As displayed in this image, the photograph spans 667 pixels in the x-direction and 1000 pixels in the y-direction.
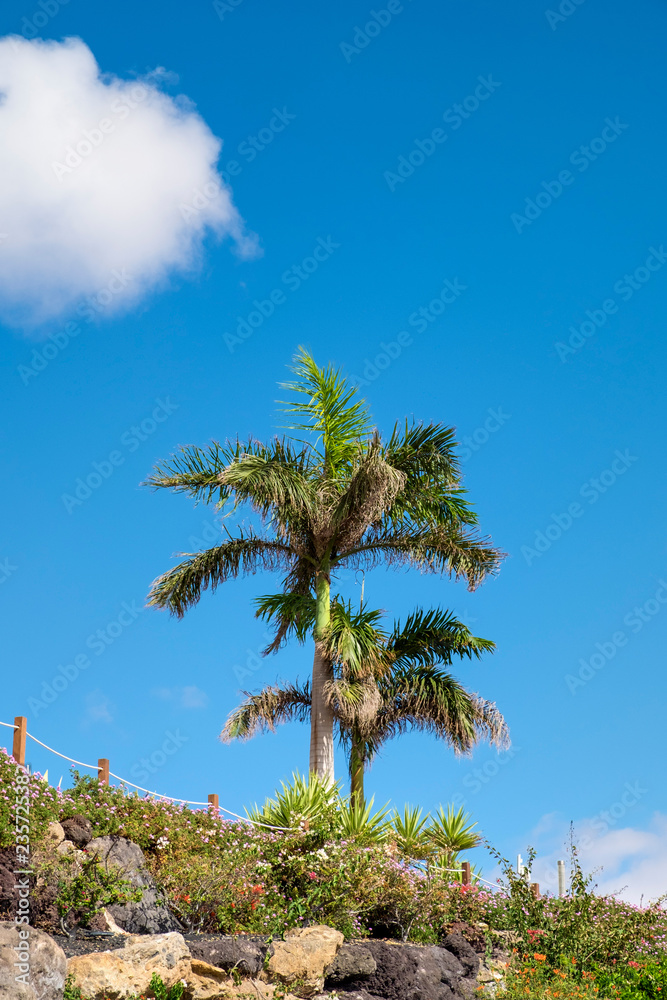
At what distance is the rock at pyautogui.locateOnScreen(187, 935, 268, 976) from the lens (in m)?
7.99

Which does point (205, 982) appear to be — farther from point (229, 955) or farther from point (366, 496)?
point (366, 496)

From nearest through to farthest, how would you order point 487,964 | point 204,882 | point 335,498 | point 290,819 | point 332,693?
point 204,882 → point 487,964 → point 290,819 → point 332,693 → point 335,498

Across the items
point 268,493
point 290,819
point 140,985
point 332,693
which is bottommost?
point 140,985

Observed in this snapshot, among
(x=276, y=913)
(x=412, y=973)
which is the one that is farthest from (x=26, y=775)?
(x=412, y=973)

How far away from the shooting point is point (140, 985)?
7344 mm

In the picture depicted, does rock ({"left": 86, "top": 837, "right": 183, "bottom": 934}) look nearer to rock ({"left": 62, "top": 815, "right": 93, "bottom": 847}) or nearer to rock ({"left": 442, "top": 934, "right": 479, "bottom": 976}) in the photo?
rock ({"left": 62, "top": 815, "right": 93, "bottom": 847})

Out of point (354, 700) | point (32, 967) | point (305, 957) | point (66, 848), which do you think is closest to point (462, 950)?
point (305, 957)

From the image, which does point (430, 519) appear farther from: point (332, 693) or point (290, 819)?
point (290, 819)

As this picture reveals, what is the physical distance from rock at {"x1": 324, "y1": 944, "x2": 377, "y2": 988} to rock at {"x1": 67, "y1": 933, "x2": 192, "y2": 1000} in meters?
1.74

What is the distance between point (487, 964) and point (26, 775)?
5.77m

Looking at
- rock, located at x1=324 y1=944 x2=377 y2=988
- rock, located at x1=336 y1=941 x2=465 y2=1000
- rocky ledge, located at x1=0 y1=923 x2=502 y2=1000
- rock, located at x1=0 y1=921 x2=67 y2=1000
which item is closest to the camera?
rock, located at x1=0 y1=921 x2=67 y2=1000

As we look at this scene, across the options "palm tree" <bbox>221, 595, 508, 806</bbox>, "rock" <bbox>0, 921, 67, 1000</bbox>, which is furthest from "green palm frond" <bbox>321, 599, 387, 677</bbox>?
"rock" <bbox>0, 921, 67, 1000</bbox>

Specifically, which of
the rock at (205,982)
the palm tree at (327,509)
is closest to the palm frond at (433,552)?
the palm tree at (327,509)

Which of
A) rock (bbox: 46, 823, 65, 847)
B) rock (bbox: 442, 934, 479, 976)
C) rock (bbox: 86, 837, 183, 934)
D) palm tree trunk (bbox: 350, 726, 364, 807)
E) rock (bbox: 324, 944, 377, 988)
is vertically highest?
palm tree trunk (bbox: 350, 726, 364, 807)
